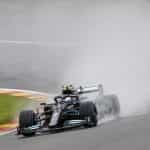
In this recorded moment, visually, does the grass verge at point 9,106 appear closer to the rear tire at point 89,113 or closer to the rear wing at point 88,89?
the rear wing at point 88,89

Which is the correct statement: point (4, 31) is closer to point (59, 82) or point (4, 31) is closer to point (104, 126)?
point (59, 82)

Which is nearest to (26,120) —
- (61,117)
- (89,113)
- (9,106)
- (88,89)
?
(61,117)

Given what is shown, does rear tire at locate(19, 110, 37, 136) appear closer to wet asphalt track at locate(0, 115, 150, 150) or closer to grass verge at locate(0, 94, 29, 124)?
wet asphalt track at locate(0, 115, 150, 150)

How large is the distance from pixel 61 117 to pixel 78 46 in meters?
16.3

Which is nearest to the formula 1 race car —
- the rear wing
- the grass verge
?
the rear wing

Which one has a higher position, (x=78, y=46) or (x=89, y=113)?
(x=78, y=46)

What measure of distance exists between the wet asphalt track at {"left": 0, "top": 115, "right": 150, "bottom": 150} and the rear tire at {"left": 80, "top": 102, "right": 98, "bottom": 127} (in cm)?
19

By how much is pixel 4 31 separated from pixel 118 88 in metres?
11.4

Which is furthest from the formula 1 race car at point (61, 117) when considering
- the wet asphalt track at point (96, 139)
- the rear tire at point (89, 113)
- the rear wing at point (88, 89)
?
the rear wing at point (88, 89)

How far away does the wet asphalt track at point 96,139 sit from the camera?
956cm

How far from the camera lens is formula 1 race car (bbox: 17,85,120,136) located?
40.2ft

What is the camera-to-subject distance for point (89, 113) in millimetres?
12312

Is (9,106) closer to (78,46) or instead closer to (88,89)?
(88,89)

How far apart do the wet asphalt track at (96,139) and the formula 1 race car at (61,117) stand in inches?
9.7
